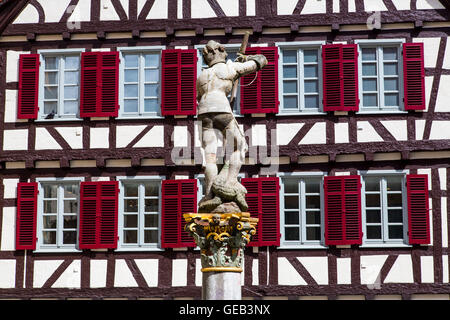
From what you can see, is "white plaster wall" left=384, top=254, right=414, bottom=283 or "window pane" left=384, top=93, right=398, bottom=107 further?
"window pane" left=384, top=93, right=398, bottom=107

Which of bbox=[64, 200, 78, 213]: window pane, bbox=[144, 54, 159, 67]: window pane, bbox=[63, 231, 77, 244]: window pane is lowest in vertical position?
bbox=[63, 231, 77, 244]: window pane

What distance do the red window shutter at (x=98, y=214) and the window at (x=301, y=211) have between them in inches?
132

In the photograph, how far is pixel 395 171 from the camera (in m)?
20.6

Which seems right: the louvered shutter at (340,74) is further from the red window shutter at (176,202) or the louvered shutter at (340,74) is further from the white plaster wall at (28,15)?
the white plaster wall at (28,15)

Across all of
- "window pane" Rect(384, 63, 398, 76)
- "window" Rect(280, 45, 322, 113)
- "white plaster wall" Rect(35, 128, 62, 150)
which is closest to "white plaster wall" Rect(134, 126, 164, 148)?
"white plaster wall" Rect(35, 128, 62, 150)

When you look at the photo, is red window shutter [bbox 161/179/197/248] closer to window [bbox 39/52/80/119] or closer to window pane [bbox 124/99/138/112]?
window pane [bbox 124/99/138/112]

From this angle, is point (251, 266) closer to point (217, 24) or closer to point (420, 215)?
point (420, 215)

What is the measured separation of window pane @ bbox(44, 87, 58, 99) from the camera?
71.1 ft

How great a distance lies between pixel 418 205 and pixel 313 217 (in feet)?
6.71

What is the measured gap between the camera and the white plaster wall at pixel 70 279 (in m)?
20.7

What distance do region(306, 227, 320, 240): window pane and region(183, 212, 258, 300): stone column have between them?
8.09 metres
